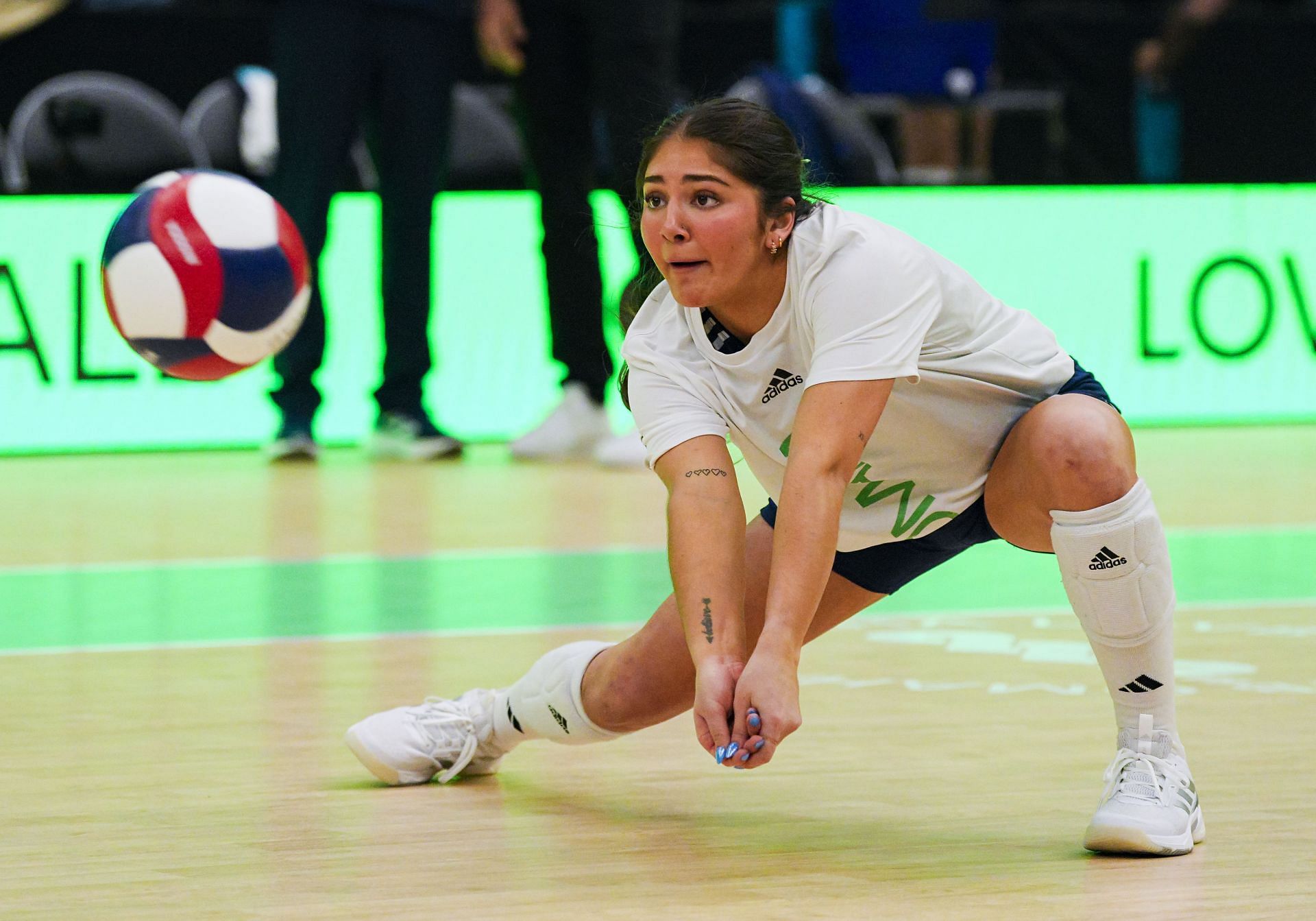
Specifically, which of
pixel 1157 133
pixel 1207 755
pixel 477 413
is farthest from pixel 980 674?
pixel 1157 133

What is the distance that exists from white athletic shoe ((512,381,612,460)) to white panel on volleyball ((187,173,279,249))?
73.2 inches

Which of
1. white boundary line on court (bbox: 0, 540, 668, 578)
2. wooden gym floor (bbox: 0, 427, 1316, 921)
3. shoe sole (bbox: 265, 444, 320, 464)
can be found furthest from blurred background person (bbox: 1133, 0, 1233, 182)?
white boundary line on court (bbox: 0, 540, 668, 578)

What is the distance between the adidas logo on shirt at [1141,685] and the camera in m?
2.20

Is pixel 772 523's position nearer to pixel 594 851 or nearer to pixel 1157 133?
pixel 594 851

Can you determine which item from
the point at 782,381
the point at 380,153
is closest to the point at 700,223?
the point at 782,381

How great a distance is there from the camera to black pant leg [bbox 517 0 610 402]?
5699mm

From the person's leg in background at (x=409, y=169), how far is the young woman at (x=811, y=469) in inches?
135

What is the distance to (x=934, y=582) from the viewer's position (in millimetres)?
3969

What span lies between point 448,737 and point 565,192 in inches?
140

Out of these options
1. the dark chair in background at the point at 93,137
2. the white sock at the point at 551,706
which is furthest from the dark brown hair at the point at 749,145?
the dark chair in background at the point at 93,137

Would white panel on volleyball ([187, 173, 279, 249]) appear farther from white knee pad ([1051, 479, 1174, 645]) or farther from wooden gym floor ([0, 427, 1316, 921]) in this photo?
white knee pad ([1051, 479, 1174, 645])

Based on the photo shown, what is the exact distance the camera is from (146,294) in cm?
394

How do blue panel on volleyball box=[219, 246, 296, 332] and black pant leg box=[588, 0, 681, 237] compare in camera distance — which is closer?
blue panel on volleyball box=[219, 246, 296, 332]

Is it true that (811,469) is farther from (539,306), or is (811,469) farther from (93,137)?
(93,137)
